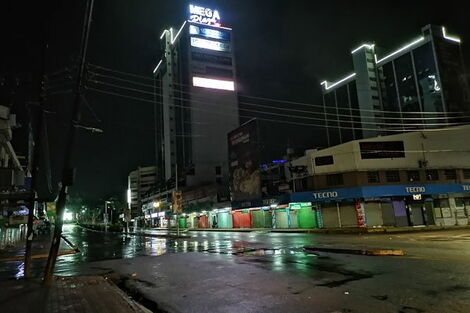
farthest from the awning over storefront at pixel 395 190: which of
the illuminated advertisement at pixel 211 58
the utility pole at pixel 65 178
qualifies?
the illuminated advertisement at pixel 211 58

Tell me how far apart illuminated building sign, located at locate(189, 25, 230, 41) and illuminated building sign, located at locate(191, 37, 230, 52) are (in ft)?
5.82

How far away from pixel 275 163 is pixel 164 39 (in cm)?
8664

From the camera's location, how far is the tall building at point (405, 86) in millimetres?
88812

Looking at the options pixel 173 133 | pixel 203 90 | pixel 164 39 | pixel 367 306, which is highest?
pixel 164 39

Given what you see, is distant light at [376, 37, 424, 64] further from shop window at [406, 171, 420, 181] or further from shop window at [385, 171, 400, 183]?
shop window at [385, 171, 400, 183]

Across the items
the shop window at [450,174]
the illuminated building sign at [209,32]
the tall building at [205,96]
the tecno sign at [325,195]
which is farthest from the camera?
the illuminated building sign at [209,32]

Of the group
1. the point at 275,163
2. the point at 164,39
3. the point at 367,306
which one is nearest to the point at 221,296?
the point at 367,306

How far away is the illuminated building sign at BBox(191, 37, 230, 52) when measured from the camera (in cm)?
11626

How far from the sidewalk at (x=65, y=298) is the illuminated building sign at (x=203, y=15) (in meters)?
117

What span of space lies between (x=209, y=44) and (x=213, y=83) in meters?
13.9

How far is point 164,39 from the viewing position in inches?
5645

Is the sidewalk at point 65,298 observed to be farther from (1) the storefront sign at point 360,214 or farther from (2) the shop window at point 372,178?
(2) the shop window at point 372,178

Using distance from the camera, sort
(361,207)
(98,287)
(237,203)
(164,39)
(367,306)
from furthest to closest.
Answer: (164,39) < (237,203) < (361,207) < (98,287) < (367,306)

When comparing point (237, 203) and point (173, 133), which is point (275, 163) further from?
point (173, 133)
